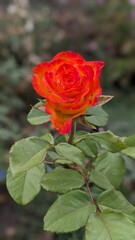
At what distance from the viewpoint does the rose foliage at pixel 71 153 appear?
833 millimetres

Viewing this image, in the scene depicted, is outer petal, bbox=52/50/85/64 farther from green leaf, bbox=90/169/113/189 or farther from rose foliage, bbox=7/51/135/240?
green leaf, bbox=90/169/113/189

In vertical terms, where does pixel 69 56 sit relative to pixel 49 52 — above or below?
above

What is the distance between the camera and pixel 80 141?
90cm

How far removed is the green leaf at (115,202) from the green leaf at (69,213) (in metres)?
0.02

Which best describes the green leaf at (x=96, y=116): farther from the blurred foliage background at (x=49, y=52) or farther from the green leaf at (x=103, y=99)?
the blurred foliage background at (x=49, y=52)

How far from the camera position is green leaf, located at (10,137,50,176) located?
83 centimetres

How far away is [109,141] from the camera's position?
870 mm

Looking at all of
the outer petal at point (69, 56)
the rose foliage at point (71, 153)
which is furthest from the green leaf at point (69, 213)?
the outer petal at point (69, 56)

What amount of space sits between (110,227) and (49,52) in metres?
2.90

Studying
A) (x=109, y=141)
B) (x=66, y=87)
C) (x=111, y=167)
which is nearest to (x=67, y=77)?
(x=66, y=87)

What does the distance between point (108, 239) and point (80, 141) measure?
17cm

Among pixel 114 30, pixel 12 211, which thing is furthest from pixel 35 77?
pixel 114 30

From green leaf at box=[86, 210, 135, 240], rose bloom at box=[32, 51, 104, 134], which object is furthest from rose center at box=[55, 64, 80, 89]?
green leaf at box=[86, 210, 135, 240]

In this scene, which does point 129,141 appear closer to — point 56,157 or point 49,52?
point 56,157
